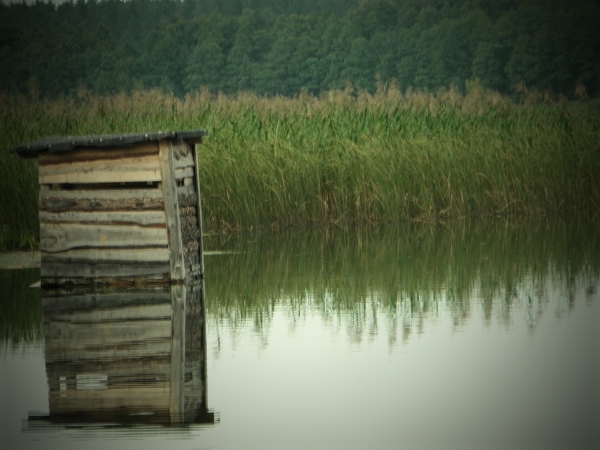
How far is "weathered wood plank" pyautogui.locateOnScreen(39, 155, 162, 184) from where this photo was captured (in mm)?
10469

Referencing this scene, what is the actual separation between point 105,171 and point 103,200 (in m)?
0.26

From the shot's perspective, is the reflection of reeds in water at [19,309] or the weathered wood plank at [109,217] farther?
the weathered wood plank at [109,217]

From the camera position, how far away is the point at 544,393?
648cm

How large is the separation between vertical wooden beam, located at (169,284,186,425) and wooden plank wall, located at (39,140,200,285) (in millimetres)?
395

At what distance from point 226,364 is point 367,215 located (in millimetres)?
9766

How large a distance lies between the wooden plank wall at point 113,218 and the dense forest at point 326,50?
42.5 meters

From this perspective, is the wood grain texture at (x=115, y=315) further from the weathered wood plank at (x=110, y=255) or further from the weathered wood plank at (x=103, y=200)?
the weathered wood plank at (x=103, y=200)

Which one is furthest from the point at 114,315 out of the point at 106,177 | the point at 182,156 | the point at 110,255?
the point at 182,156

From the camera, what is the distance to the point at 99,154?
10586mm

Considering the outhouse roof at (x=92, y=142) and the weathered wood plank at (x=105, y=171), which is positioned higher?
the outhouse roof at (x=92, y=142)

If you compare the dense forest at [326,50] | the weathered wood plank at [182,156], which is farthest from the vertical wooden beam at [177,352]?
the dense forest at [326,50]

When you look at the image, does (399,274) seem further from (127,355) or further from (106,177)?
(127,355)

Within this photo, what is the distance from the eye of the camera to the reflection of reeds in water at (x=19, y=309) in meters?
8.50

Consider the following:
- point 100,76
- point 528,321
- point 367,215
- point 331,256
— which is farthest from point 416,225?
point 100,76
